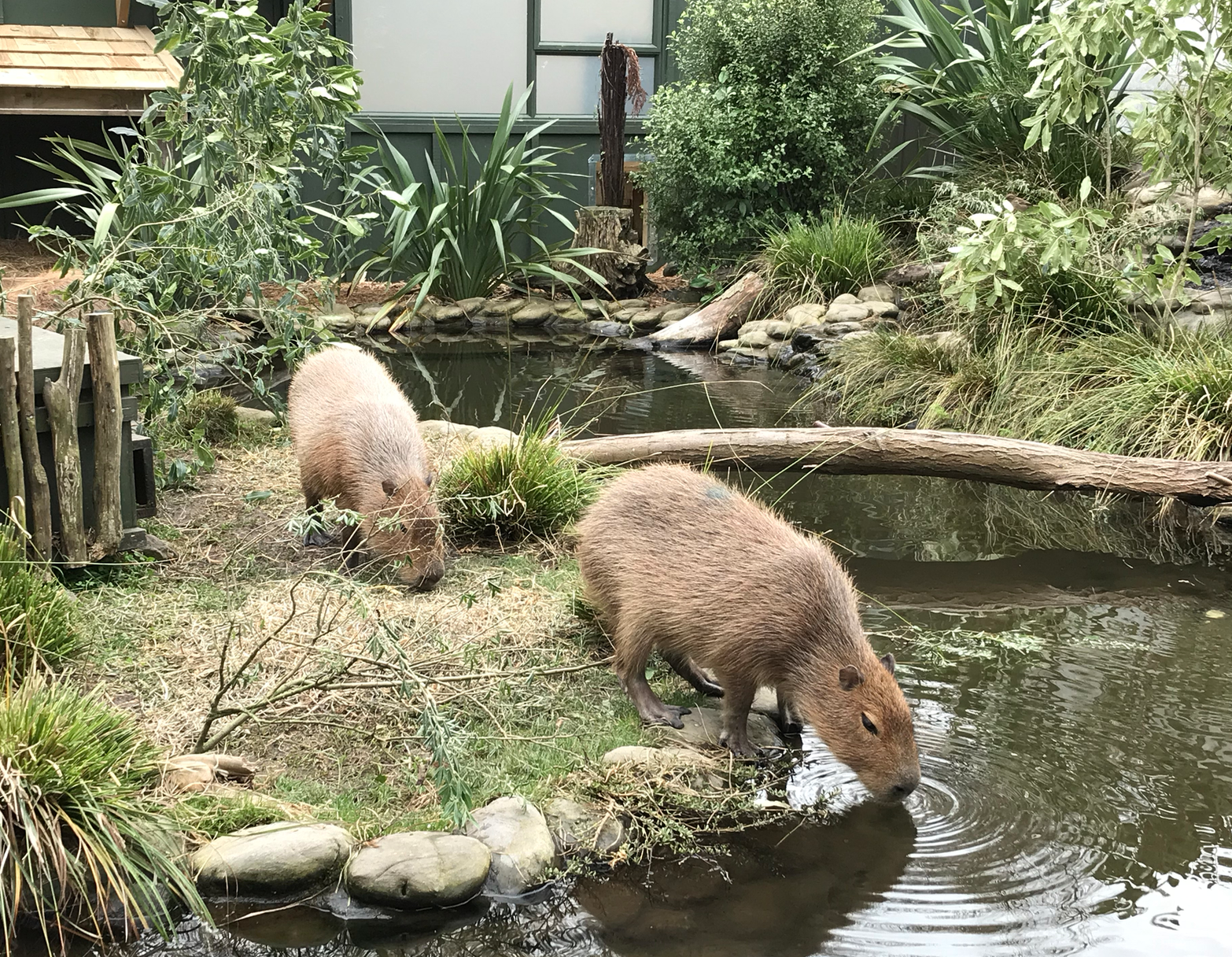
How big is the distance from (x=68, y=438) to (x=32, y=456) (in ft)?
0.50

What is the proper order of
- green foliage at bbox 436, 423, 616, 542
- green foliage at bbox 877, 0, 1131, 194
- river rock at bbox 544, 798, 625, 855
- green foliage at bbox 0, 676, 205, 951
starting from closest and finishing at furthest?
green foliage at bbox 0, 676, 205, 951
river rock at bbox 544, 798, 625, 855
green foliage at bbox 436, 423, 616, 542
green foliage at bbox 877, 0, 1131, 194

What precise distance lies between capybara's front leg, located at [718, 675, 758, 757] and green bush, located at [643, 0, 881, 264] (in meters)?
8.35

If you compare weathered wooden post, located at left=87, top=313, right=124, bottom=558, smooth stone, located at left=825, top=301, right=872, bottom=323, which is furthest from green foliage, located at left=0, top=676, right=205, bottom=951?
smooth stone, located at left=825, top=301, right=872, bottom=323

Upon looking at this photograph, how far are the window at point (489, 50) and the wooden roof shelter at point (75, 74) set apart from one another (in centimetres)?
306

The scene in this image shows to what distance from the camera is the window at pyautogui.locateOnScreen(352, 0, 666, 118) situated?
13391 mm

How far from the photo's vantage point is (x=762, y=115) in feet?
37.8

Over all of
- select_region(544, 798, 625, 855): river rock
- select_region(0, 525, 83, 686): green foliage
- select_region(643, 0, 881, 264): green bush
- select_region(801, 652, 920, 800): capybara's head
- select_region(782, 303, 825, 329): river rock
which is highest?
select_region(643, 0, 881, 264): green bush

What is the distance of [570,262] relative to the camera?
1223 centimetres

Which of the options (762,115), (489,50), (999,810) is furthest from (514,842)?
(489,50)

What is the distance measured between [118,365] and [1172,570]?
523 cm

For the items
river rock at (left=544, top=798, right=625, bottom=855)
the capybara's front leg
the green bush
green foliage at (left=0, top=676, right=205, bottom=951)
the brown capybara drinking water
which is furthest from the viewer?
the green bush

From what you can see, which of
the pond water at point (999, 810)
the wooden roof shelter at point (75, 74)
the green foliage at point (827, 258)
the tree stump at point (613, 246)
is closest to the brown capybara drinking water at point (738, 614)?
the pond water at point (999, 810)

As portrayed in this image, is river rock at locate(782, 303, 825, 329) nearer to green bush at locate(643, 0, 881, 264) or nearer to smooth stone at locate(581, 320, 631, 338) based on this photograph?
green bush at locate(643, 0, 881, 264)

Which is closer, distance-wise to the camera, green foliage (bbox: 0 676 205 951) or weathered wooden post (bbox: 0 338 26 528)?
green foliage (bbox: 0 676 205 951)
